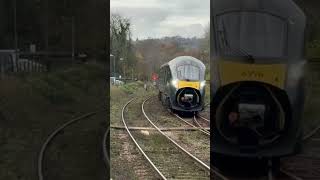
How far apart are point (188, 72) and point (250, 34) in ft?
2.55

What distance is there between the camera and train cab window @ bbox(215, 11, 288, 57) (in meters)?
5.46

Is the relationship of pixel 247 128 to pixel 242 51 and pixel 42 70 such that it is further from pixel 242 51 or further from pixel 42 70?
pixel 42 70

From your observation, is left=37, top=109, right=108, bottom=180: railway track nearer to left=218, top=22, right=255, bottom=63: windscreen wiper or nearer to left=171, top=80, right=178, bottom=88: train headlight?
left=171, top=80, right=178, bottom=88: train headlight

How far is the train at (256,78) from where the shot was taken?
17.9 feet

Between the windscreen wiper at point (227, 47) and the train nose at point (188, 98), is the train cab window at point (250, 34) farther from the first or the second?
the train nose at point (188, 98)

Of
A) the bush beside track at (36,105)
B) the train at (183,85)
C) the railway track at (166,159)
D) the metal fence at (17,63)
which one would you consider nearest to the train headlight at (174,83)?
the train at (183,85)

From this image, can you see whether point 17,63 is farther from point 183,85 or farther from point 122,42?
point 122,42

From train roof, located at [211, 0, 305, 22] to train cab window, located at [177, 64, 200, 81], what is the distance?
64 centimetres

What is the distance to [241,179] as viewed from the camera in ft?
18.8

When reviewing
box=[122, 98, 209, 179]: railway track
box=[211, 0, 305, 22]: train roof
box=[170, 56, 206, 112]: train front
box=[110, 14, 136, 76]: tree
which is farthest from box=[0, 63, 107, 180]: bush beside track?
box=[211, 0, 305, 22]: train roof

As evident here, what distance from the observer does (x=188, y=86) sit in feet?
19.6

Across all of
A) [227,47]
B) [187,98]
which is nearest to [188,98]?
[187,98]

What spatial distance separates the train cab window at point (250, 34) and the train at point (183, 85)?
0.38 meters

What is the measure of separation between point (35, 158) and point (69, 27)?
97.1 inches
